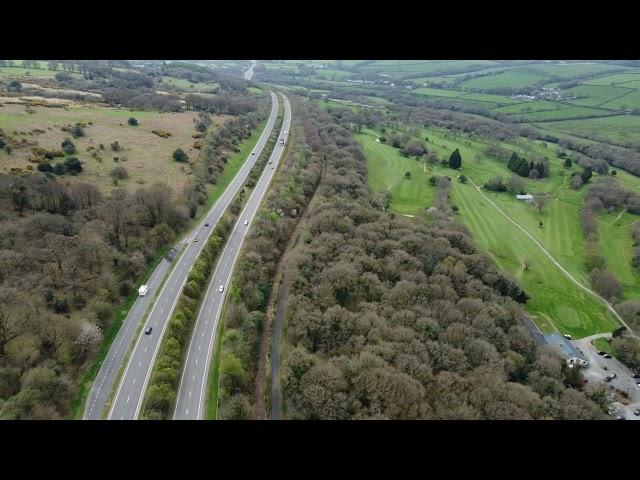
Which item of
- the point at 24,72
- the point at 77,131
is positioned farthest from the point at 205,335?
the point at 24,72

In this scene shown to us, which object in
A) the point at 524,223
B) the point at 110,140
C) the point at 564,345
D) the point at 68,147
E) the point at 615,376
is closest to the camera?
the point at 615,376

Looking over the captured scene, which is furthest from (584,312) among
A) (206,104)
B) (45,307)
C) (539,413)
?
(206,104)

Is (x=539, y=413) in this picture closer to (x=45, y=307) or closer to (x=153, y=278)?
(x=153, y=278)

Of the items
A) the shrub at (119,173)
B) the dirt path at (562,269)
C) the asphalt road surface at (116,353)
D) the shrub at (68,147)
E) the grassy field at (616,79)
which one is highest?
the grassy field at (616,79)

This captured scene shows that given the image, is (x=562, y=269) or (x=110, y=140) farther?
(x=110, y=140)

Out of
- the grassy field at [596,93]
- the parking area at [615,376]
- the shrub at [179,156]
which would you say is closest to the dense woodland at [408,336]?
the parking area at [615,376]

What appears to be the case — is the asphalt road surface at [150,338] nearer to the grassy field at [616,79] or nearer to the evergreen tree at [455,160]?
the evergreen tree at [455,160]

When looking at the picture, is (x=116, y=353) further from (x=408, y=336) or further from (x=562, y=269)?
(x=562, y=269)
